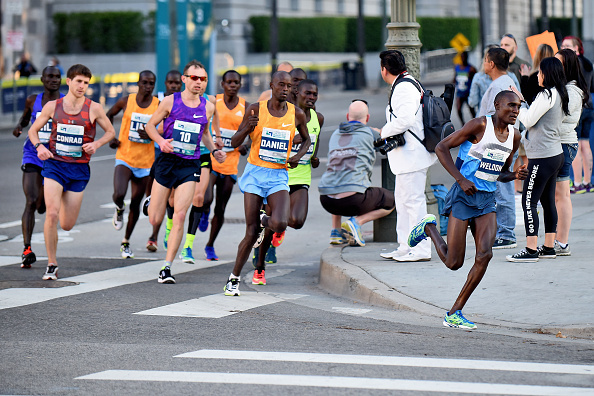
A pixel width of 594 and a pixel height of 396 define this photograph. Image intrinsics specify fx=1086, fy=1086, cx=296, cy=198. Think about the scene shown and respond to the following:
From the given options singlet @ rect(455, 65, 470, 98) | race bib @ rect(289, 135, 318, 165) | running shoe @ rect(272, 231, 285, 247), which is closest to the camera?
race bib @ rect(289, 135, 318, 165)

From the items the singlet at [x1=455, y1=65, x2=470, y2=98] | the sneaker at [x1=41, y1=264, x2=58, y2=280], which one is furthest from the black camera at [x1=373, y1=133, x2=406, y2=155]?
the singlet at [x1=455, y1=65, x2=470, y2=98]

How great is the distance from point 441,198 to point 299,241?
2105 millimetres

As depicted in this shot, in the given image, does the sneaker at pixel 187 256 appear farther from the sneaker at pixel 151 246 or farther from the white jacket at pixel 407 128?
the white jacket at pixel 407 128

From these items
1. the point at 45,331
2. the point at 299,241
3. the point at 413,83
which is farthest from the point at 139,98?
the point at 45,331

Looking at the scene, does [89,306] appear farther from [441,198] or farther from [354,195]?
[441,198]

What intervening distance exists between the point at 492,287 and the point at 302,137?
2190mm

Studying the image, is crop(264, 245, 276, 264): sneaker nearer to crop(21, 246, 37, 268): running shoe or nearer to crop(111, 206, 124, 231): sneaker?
crop(111, 206, 124, 231): sneaker

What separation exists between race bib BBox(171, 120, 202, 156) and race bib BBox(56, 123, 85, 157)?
0.93 metres

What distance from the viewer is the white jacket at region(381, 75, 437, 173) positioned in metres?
9.55

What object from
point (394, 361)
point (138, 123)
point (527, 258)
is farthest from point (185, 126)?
point (394, 361)

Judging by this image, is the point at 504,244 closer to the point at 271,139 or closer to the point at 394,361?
the point at 271,139

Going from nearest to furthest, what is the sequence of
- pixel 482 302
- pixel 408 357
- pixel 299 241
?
pixel 408 357, pixel 482 302, pixel 299 241

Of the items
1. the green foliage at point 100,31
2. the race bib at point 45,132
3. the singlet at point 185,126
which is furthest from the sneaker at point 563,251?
the green foliage at point 100,31

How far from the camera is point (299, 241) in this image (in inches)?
497
